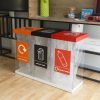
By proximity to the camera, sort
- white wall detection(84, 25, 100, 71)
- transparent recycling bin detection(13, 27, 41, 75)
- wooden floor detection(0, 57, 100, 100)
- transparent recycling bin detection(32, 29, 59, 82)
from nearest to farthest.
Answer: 1. wooden floor detection(0, 57, 100, 100)
2. transparent recycling bin detection(32, 29, 59, 82)
3. transparent recycling bin detection(13, 27, 41, 75)
4. white wall detection(84, 25, 100, 71)

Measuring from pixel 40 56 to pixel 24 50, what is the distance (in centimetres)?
24

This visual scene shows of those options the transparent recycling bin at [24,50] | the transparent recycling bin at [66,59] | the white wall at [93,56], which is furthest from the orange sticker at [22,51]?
the white wall at [93,56]

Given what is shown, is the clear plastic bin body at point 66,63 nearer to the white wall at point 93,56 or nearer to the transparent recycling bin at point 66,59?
the transparent recycling bin at point 66,59

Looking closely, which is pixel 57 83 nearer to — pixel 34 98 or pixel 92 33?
pixel 34 98

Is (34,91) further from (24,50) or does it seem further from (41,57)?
(24,50)

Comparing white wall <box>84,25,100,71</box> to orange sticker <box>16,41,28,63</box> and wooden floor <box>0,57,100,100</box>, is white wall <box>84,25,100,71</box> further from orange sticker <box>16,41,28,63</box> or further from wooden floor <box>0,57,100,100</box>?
orange sticker <box>16,41,28,63</box>

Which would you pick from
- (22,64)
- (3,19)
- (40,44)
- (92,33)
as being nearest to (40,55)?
(40,44)

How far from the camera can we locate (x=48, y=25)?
110 inches

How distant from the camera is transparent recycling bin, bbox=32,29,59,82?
79.9 inches

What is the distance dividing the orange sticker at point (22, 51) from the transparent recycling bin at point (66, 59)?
366 millimetres

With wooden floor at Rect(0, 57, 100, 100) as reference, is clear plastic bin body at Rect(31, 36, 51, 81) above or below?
above

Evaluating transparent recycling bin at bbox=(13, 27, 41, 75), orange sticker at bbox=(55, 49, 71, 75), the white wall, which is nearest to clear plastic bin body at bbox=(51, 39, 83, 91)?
orange sticker at bbox=(55, 49, 71, 75)

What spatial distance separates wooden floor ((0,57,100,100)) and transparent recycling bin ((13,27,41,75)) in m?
0.12

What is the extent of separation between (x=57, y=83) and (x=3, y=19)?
145 centimetres
